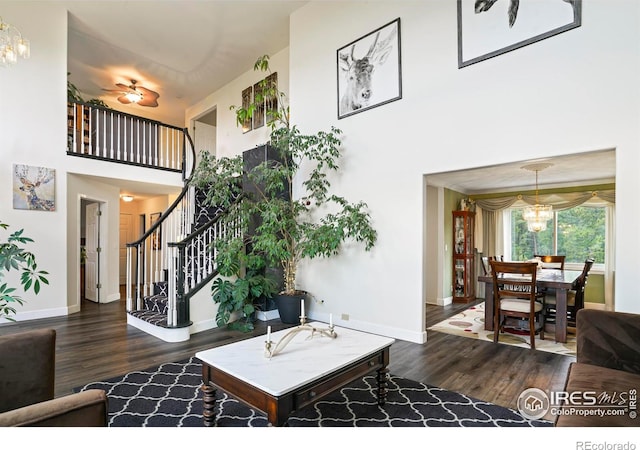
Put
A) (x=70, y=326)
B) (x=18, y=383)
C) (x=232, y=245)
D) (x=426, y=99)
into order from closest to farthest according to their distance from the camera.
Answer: (x=18, y=383) → (x=426, y=99) → (x=232, y=245) → (x=70, y=326)

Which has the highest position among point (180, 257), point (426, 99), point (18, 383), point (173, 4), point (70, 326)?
Result: point (173, 4)

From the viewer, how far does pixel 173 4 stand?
509 centimetres

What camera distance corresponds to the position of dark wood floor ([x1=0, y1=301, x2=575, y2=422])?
283cm

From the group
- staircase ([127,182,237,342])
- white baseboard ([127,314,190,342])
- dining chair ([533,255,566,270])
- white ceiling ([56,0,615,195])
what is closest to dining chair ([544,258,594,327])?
dining chair ([533,255,566,270])

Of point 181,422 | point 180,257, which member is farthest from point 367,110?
point 181,422

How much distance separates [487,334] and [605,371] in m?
2.47

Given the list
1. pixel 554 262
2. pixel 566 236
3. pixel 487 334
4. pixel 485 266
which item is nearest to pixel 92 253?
pixel 487 334

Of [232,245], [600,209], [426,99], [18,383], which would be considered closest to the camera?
[18,383]

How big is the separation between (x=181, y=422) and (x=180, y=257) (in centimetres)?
217

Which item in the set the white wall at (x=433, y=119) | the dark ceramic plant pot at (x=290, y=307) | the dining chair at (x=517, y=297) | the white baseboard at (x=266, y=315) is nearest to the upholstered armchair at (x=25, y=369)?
the dark ceramic plant pot at (x=290, y=307)

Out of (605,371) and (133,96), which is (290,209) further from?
(133,96)

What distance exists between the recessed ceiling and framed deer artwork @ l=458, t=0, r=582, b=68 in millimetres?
1353

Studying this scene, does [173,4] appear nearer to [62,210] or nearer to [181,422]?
[62,210]

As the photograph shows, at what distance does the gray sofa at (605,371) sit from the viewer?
1505mm
